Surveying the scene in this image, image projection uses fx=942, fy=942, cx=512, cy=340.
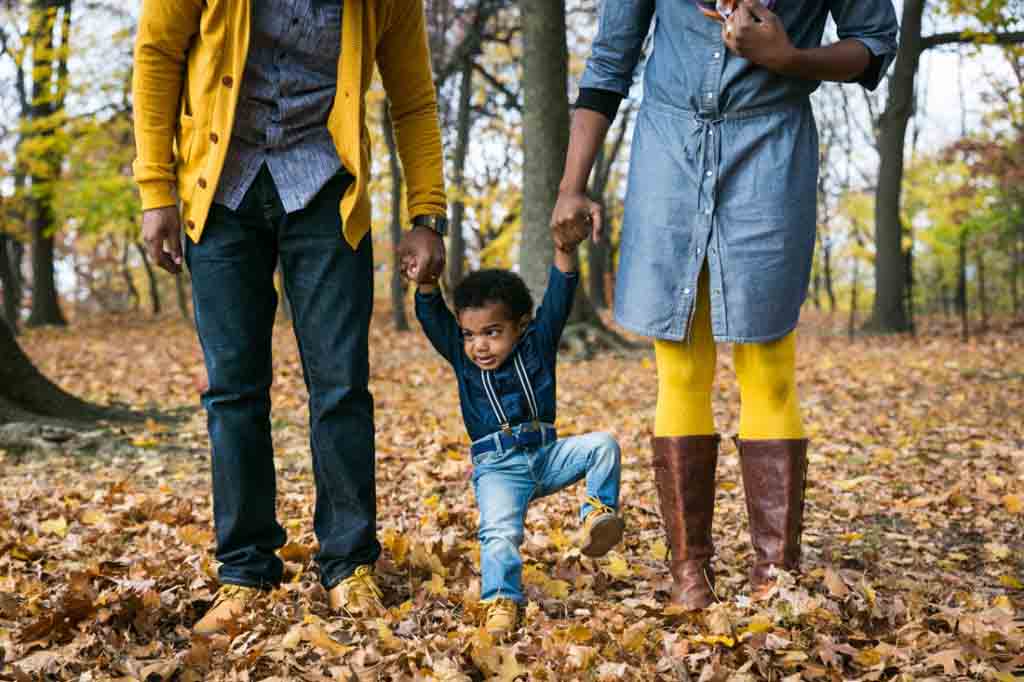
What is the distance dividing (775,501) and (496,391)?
34.6 inches

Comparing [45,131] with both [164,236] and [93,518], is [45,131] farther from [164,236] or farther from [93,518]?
[164,236]

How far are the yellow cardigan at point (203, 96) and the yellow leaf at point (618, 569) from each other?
1.43 meters

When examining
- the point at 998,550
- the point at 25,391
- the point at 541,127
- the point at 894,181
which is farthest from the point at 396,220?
Answer: the point at 998,550

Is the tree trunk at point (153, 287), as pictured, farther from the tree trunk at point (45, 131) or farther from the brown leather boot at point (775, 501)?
the brown leather boot at point (775, 501)

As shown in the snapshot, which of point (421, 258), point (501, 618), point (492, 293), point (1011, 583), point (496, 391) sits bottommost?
point (1011, 583)

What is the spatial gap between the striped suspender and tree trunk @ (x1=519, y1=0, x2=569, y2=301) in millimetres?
6841

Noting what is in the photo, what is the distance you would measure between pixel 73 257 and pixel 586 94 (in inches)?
1487

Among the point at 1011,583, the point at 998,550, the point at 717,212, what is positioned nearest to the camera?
the point at 717,212

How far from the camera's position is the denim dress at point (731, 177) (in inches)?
104

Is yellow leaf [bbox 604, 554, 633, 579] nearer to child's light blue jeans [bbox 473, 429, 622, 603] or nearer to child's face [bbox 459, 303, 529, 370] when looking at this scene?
child's light blue jeans [bbox 473, 429, 622, 603]

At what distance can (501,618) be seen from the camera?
258cm

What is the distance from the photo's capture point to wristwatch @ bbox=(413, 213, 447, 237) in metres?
2.98

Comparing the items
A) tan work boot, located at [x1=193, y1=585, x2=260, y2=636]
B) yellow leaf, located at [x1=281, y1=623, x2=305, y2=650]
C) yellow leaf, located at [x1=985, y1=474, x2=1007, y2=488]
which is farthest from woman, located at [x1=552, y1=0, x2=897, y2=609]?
yellow leaf, located at [x1=985, y1=474, x2=1007, y2=488]

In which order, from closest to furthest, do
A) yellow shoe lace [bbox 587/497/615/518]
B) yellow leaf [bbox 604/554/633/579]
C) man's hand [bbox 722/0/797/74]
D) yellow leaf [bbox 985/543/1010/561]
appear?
1. man's hand [bbox 722/0/797/74]
2. yellow shoe lace [bbox 587/497/615/518]
3. yellow leaf [bbox 604/554/633/579]
4. yellow leaf [bbox 985/543/1010/561]
